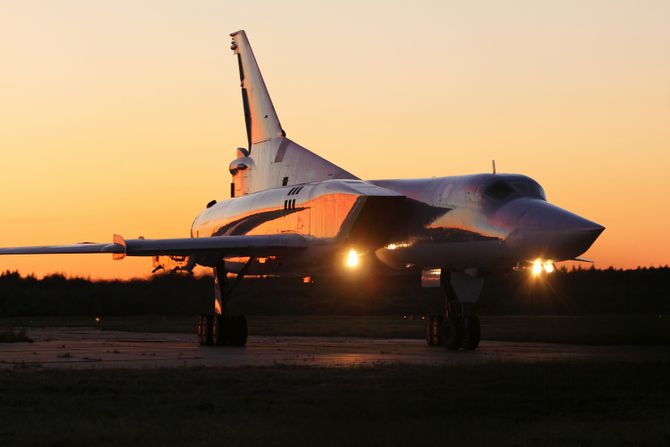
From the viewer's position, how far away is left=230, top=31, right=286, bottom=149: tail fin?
1184 inches

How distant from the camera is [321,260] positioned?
23656 mm

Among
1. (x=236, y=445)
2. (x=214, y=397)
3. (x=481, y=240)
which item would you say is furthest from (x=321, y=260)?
(x=236, y=445)

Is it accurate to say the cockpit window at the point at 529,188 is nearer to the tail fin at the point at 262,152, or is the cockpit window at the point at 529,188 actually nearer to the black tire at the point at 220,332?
the tail fin at the point at 262,152

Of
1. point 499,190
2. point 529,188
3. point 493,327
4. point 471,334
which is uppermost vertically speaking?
point 529,188

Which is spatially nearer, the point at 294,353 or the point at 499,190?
the point at 294,353

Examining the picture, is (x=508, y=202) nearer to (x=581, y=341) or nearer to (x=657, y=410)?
(x=581, y=341)

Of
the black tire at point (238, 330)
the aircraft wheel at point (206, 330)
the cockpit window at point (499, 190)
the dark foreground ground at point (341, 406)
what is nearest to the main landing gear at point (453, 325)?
the cockpit window at point (499, 190)

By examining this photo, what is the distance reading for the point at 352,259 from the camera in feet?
75.4

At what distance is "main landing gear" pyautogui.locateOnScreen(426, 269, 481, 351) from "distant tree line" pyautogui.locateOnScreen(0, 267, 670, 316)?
Result: 13638 millimetres

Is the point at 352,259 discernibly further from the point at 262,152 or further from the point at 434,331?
the point at 262,152

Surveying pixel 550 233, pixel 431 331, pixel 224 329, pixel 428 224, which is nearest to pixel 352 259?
pixel 431 331

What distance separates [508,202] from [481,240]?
86 centimetres

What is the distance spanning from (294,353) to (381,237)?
4150 millimetres

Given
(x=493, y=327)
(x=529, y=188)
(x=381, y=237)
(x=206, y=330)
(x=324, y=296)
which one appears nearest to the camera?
(x=529, y=188)
